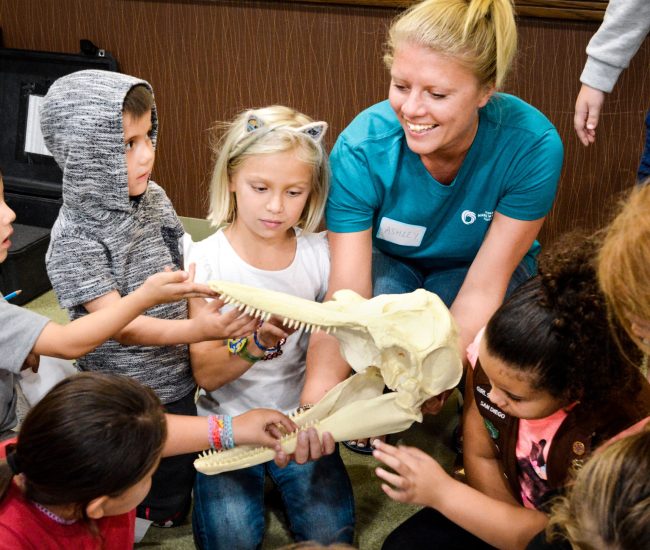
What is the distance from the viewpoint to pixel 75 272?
1.40m

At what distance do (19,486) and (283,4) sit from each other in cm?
184

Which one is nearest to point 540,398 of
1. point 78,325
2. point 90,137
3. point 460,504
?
Answer: point 460,504

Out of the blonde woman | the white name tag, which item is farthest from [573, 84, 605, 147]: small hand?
the white name tag

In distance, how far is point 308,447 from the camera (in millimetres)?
1317

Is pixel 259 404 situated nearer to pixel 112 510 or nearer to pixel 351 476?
pixel 351 476

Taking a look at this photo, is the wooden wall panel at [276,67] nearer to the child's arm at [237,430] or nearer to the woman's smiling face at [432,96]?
the woman's smiling face at [432,96]

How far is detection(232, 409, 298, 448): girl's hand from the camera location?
A: 1354 millimetres

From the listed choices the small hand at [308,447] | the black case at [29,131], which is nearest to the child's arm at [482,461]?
the small hand at [308,447]

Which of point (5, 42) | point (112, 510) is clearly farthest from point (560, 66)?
point (5, 42)

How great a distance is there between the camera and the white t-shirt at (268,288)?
155cm

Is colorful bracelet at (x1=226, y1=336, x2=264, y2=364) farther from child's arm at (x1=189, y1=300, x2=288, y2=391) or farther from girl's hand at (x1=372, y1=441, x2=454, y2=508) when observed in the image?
girl's hand at (x1=372, y1=441, x2=454, y2=508)

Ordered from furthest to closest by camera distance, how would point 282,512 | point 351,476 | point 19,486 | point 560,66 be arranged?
point 560,66
point 351,476
point 282,512
point 19,486

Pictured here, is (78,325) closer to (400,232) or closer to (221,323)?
(221,323)

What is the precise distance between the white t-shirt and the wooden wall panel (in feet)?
3.36
